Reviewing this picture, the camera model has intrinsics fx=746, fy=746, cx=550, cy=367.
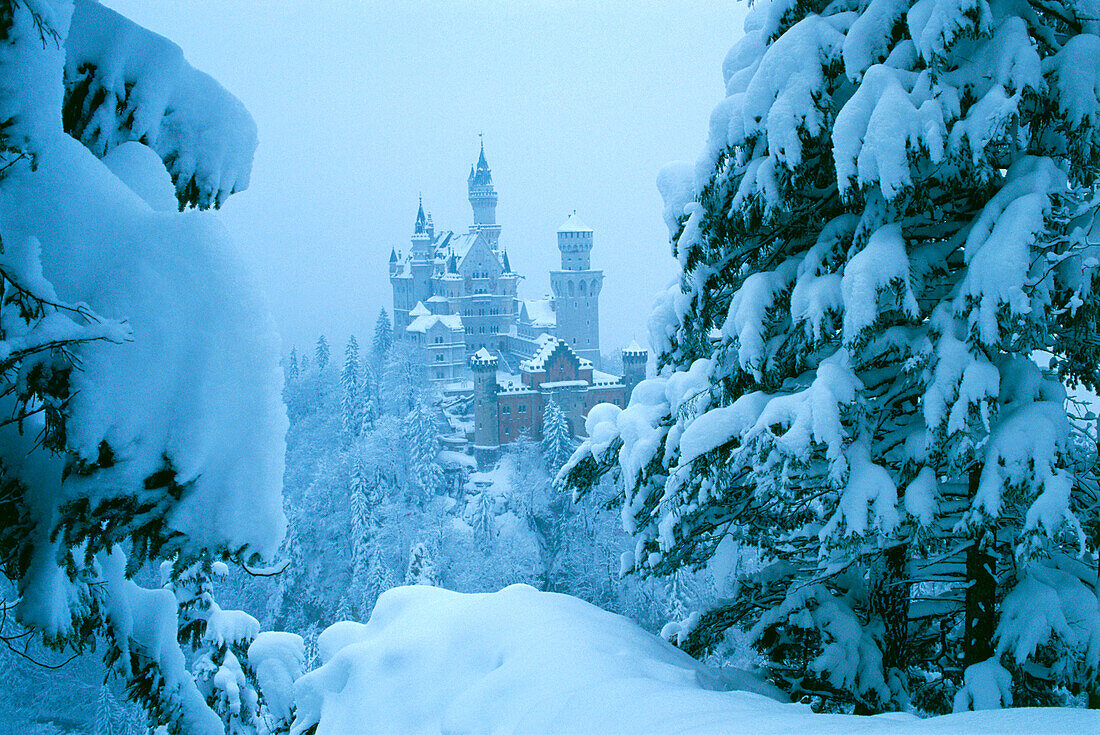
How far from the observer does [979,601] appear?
469 centimetres

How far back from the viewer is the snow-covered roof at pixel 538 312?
70.6m

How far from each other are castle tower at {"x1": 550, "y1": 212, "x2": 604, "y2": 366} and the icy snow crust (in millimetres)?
62316

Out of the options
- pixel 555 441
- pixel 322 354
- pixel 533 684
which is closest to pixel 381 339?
pixel 322 354

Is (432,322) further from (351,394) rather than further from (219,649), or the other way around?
(219,649)

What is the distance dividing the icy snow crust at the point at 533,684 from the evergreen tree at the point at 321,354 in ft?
205

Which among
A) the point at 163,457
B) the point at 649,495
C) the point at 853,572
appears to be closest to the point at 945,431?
the point at 853,572

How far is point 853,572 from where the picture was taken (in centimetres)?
548

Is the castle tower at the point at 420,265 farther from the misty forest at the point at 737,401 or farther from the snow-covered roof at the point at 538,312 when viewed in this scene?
the misty forest at the point at 737,401

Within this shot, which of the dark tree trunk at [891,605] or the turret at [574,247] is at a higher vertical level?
the turret at [574,247]

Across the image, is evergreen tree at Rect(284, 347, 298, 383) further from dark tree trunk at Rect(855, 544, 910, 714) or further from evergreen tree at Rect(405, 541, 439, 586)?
dark tree trunk at Rect(855, 544, 910, 714)

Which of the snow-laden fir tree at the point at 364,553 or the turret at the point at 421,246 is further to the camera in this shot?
the turret at the point at 421,246

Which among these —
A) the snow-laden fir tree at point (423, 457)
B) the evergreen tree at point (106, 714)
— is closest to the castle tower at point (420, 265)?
the snow-laden fir tree at point (423, 457)

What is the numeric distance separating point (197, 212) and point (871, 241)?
11.5 feet

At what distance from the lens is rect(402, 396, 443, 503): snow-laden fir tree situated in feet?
138
